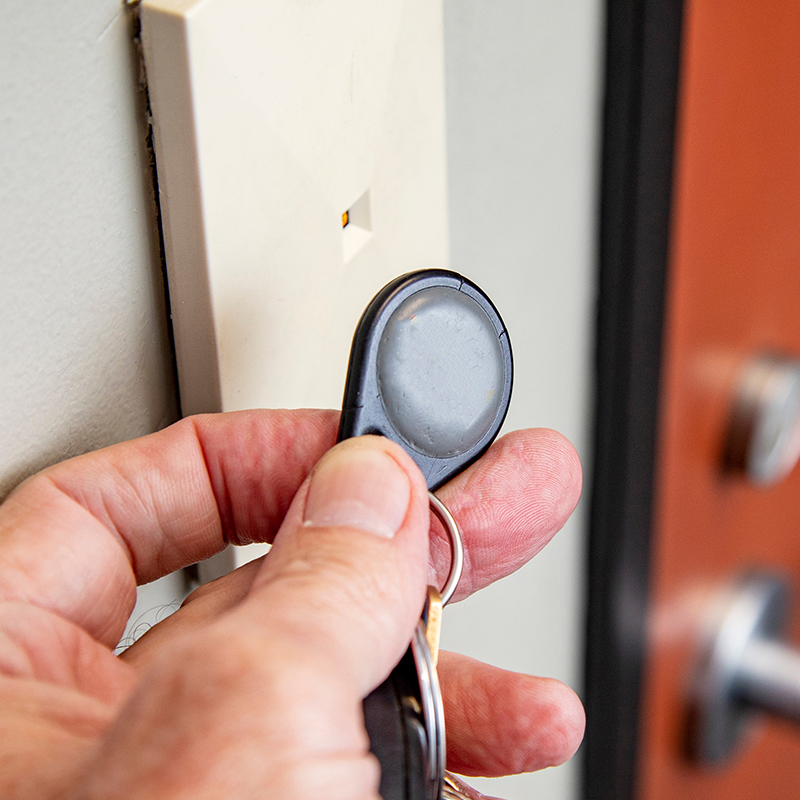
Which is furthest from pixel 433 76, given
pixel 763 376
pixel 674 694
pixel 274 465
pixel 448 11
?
pixel 674 694

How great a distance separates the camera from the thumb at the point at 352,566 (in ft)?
0.57

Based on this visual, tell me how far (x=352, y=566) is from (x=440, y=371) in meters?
0.09

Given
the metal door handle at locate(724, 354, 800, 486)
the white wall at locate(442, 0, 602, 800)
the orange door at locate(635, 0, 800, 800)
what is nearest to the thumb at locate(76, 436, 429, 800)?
the white wall at locate(442, 0, 602, 800)

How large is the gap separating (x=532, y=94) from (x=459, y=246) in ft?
0.29

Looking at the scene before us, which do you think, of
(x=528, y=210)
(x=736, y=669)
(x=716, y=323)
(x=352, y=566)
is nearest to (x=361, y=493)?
(x=352, y=566)

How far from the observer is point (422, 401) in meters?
0.27

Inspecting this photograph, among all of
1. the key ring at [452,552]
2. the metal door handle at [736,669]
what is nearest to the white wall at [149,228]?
the key ring at [452,552]

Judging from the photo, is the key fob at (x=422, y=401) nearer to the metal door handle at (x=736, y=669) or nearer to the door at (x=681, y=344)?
the door at (x=681, y=344)

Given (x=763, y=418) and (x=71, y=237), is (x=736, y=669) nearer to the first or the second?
(x=763, y=418)

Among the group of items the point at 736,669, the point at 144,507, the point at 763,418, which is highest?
the point at 144,507

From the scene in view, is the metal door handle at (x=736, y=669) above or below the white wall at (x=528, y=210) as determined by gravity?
below

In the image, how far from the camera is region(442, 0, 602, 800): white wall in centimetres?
41

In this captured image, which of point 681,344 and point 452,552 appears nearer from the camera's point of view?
point 452,552

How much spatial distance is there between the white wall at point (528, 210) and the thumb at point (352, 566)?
0.76 ft
